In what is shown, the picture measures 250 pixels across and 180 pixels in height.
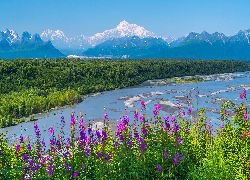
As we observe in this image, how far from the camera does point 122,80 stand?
77.4 meters

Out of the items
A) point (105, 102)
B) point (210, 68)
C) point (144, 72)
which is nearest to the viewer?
point (105, 102)

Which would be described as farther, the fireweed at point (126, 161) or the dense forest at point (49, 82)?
the dense forest at point (49, 82)

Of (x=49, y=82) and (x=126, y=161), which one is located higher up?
(x=126, y=161)

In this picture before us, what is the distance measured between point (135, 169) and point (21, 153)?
5.32 meters

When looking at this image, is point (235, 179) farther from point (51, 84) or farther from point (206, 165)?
point (51, 84)

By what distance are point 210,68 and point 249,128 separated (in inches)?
4936

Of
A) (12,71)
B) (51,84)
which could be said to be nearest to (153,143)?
(51,84)

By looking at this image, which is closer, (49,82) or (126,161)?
(126,161)

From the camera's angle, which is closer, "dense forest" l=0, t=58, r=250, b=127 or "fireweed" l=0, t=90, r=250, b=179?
"fireweed" l=0, t=90, r=250, b=179

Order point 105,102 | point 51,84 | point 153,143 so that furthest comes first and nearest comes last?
point 51,84
point 105,102
point 153,143

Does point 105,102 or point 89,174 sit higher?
point 89,174

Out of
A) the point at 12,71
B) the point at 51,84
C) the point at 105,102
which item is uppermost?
the point at 12,71

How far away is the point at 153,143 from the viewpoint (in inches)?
408

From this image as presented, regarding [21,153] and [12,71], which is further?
[12,71]
